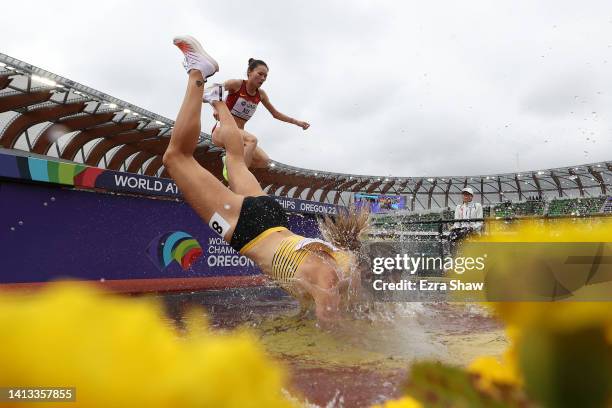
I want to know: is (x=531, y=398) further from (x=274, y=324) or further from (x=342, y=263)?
(x=274, y=324)

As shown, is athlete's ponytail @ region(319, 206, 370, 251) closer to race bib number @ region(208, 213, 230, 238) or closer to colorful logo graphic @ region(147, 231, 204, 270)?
race bib number @ region(208, 213, 230, 238)

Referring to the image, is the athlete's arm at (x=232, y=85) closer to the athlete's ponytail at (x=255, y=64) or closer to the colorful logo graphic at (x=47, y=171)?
the athlete's ponytail at (x=255, y=64)

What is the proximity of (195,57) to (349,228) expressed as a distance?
1.33m

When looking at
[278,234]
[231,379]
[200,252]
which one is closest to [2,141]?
[200,252]

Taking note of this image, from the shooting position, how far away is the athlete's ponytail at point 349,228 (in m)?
2.67

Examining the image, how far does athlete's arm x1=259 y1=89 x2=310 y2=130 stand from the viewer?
414 centimetres

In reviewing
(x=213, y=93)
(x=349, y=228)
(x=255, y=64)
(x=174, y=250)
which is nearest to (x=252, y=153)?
(x=255, y=64)

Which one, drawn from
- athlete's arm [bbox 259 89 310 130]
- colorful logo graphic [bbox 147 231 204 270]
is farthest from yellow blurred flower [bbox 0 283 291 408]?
colorful logo graphic [bbox 147 231 204 270]

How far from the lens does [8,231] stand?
434 centimetres

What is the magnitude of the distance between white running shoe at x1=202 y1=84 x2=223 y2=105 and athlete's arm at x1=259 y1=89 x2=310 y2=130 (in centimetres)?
138

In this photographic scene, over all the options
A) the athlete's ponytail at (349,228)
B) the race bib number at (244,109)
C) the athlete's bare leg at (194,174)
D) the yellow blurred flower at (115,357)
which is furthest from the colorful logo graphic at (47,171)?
the yellow blurred flower at (115,357)

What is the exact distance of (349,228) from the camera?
8.85 feet

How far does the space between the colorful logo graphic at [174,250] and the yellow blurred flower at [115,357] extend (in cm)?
592

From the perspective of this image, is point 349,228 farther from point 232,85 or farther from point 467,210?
point 467,210
